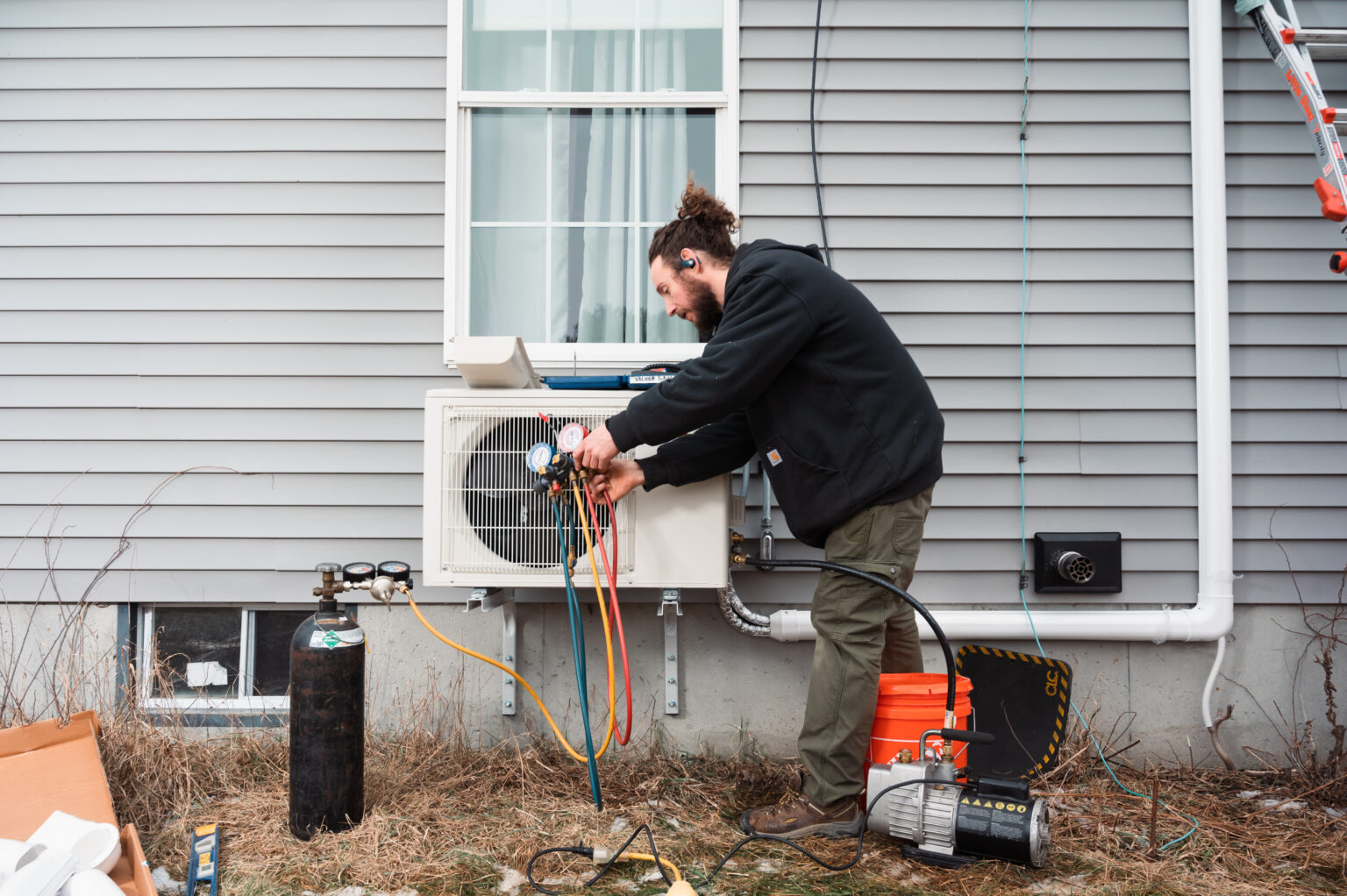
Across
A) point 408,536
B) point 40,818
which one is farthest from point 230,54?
point 40,818

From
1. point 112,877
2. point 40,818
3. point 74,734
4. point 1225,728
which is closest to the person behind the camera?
point 112,877

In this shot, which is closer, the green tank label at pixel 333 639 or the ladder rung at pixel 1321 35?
the green tank label at pixel 333 639

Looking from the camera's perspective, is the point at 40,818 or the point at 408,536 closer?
the point at 40,818

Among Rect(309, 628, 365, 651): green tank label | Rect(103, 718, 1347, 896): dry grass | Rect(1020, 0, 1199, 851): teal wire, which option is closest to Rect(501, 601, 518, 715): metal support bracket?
Rect(103, 718, 1347, 896): dry grass

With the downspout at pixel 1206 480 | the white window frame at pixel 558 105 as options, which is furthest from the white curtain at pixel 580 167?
the downspout at pixel 1206 480

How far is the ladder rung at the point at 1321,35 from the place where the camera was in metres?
2.65

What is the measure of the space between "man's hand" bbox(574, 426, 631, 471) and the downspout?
0.96 m

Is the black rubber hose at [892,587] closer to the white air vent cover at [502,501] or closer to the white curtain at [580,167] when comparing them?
the white air vent cover at [502,501]

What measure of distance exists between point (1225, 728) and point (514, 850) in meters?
2.40

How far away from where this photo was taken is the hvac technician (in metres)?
2.06

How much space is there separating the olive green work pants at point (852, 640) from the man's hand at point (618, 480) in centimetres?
56

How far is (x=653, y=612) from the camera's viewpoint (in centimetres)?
279

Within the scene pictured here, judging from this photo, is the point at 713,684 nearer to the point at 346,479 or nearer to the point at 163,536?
the point at 346,479

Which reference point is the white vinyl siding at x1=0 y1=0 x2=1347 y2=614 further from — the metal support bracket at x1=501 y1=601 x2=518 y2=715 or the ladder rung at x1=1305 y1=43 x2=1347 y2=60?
the metal support bracket at x1=501 y1=601 x2=518 y2=715
